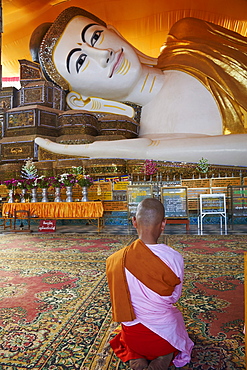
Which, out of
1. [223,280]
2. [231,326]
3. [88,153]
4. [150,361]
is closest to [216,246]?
[223,280]

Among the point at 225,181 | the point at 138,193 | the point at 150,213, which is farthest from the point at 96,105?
the point at 150,213

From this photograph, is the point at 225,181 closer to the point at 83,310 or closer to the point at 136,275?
the point at 83,310

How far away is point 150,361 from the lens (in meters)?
1.19

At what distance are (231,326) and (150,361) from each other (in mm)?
579

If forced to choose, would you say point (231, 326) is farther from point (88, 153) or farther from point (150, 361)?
point (88, 153)

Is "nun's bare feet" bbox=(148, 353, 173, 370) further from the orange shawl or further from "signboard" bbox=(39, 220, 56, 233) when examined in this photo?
"signboard" bbox=(39, 220, 56, 233)

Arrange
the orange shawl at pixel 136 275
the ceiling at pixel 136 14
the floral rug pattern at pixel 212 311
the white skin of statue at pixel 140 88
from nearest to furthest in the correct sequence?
1. the orange shawl at pixel 136 275
2. the floral rug pattern at pixel 212 311
3. the white skin of statue at pixel 140 88
4. the ceiling at pixel 136 14

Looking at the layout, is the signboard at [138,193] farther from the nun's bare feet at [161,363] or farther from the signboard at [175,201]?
the nun's bare feet at [161,363]

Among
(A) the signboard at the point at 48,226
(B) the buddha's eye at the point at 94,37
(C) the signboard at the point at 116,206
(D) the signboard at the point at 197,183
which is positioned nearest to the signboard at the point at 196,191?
(D) the signboard at the point at 197,183

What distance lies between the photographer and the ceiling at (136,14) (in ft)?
27.1

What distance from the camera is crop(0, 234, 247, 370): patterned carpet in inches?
49.9

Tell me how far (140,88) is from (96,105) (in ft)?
4.34

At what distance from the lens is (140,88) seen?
23.6 feet

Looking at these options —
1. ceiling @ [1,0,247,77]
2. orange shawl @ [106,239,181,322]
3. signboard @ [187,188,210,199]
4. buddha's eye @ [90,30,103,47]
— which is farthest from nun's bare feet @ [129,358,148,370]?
ceiling @ [1,0,247,77]
